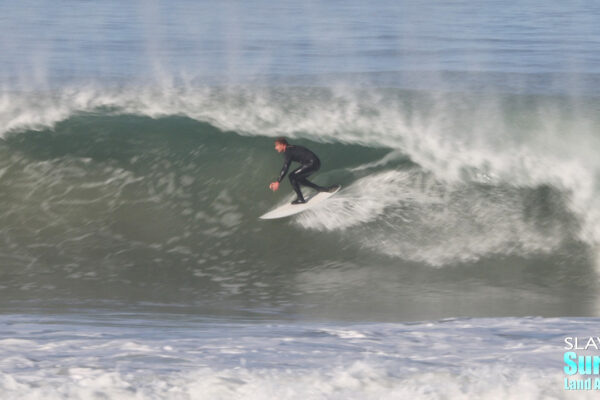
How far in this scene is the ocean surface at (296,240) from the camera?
528 centimetres

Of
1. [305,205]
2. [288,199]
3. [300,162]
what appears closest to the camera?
[300,162]

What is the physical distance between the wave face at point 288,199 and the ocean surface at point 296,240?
0.10 feet

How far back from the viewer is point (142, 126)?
11461 millimetres

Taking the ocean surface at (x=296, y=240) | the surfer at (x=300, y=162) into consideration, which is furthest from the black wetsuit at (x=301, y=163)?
the ocean surface at (x=296, y=240)

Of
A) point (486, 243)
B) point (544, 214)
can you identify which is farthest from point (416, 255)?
point (544, 214)

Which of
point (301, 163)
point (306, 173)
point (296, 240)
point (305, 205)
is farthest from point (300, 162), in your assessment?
point (296, 240)

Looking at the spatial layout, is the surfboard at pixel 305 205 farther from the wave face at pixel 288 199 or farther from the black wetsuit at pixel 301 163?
the black wetsuit at pixel 301 163

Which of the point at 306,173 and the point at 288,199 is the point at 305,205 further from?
the point at 288,199

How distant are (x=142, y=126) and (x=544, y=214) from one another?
5342 mm

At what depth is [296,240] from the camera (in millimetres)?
9297

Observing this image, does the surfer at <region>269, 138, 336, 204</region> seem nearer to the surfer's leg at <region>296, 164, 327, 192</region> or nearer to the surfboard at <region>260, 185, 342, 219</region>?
the surfer's leg at <region>296, 164, 327, 192</region>

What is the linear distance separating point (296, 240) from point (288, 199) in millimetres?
718

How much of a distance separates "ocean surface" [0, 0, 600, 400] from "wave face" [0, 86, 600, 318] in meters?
0.03

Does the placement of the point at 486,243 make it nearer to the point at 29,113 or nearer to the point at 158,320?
the point at 158,320
